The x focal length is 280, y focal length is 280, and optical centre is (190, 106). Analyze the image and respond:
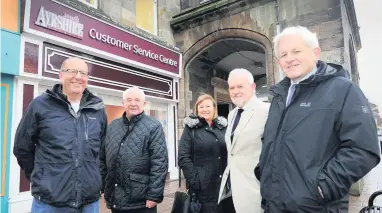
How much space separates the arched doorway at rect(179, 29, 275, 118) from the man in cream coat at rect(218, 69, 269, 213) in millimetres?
5219

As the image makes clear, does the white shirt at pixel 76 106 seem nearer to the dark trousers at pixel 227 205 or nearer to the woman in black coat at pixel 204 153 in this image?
the woman in black coat at pixel 204 153

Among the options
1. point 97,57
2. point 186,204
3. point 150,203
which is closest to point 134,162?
point 150,203

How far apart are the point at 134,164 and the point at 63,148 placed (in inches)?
30.6

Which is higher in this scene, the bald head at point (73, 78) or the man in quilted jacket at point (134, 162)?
the bald head at point (73, 78)

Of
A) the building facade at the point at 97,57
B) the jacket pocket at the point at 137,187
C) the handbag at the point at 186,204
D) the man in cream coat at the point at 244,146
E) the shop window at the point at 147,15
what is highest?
the shop window at the point at 147,15

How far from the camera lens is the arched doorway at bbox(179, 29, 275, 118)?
26.4ft

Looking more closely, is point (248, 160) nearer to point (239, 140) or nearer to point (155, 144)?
point (239, 140)

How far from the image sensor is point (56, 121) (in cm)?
222

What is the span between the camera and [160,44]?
8.39m

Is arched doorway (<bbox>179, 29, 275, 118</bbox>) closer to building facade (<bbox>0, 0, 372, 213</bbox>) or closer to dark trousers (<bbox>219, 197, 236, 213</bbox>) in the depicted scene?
A: building facade (<bbox>0, 0, 372, 213</bbox>)

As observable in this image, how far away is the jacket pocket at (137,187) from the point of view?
2709 mm

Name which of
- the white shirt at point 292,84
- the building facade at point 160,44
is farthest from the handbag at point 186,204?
the building facade at point 160,44

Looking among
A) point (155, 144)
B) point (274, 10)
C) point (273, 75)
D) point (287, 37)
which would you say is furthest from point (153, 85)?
point (287, 37)

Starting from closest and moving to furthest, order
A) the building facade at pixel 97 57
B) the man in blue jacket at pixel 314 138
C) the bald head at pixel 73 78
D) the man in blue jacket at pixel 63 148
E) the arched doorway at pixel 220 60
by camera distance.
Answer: the man in blue jacket at pixel 314 138
the man in blue jacket at pixel 63 148
the bald head at pixel 73 78
the building facade at pixel 97 57
the arched doorway at pixel 220 60
